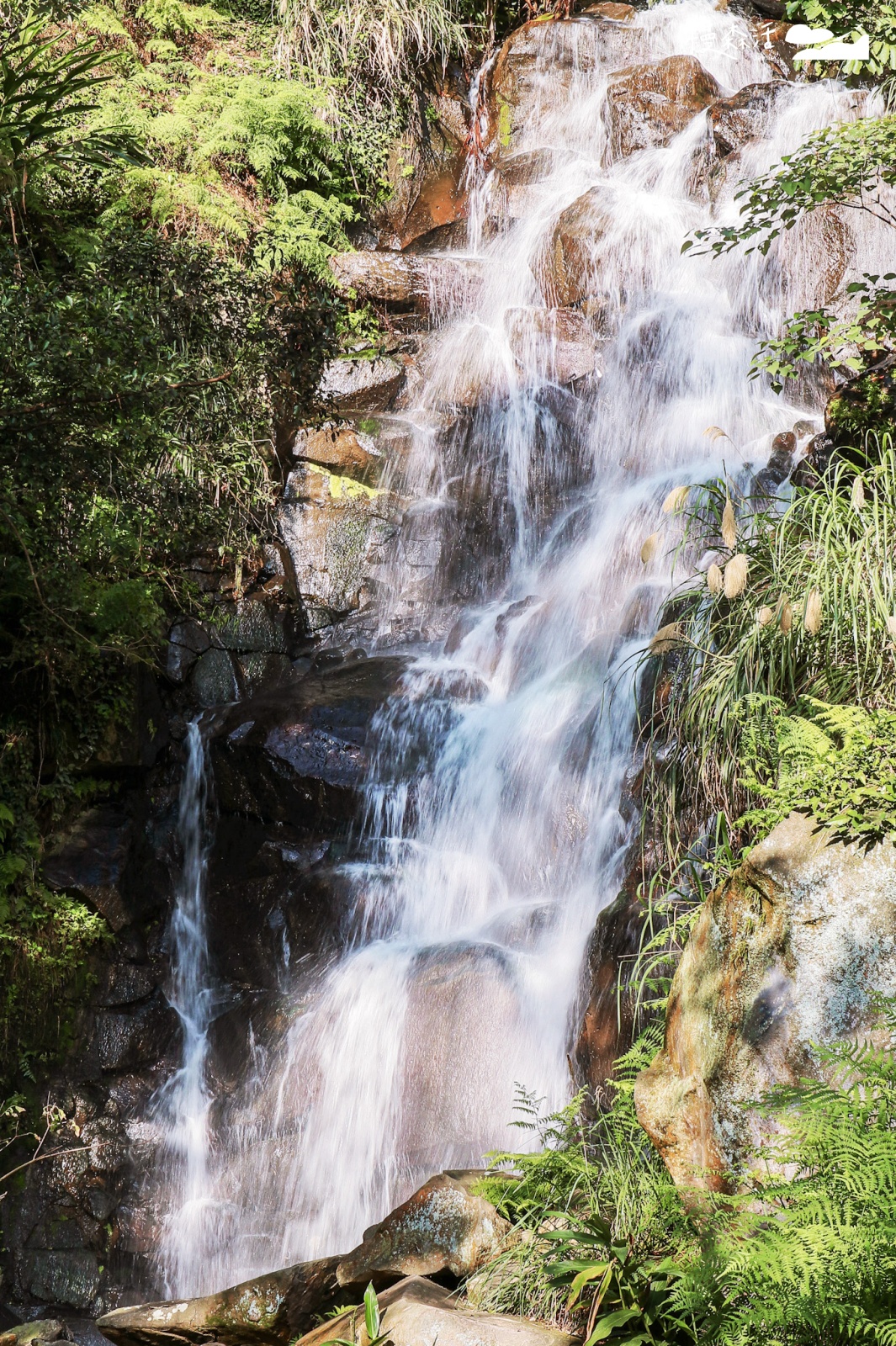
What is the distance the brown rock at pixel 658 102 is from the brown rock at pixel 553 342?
336 cm

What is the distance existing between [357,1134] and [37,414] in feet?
13.3

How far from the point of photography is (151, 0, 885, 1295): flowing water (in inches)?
222

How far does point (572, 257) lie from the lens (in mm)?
11125

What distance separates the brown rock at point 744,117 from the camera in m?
11.4

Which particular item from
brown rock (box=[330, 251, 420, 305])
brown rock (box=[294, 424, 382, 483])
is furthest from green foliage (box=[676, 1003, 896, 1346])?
brown rock (box=[330, 251, 420, 305])

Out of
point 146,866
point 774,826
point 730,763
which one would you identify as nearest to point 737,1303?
point 774,826

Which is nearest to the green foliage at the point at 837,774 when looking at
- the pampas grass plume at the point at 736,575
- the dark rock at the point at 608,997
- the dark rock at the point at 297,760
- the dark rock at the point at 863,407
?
the pampas grass plume at the point at 736,575

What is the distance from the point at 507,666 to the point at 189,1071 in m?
3.58

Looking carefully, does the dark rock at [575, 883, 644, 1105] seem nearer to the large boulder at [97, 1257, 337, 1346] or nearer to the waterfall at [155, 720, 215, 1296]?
the large boulder at [97, 1257, 337, 1346]

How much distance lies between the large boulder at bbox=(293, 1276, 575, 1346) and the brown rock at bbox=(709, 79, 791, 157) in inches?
456

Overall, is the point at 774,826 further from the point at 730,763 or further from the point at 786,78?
the point at 786,78

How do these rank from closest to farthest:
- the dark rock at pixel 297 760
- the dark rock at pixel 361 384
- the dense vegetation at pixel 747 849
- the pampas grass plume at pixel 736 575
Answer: the dense vegetation at pixel 747 849 < the pampas grass plume at pixel 736 575 < the dark rock at pixel 297 760 < the dark rock at pixel 361 384

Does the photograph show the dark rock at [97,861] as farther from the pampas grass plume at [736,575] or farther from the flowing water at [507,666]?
the pampas grass plume at [736,575]

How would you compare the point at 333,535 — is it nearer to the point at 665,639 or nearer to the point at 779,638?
the point at 665,639
